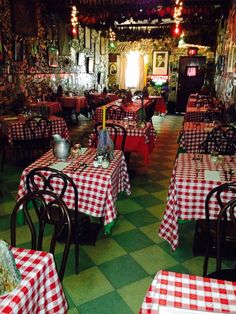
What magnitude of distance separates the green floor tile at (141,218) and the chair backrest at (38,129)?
2390 mm

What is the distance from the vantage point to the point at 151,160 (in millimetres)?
6305

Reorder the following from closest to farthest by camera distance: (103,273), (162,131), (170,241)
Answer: (103,273), (170,241), (162,131)

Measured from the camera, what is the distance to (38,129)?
18.3 feet

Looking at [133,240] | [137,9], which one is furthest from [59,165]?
[137,9]

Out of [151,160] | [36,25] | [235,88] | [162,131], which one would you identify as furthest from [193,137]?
[36,25]

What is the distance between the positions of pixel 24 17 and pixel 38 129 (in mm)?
4100

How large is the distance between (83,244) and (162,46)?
12.0m

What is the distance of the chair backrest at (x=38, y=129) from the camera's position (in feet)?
17.7

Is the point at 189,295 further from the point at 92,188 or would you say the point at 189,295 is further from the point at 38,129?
the point at 38,129

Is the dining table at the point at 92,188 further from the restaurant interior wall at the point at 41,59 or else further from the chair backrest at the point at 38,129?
the restaurant interior wall at the point at 41,59

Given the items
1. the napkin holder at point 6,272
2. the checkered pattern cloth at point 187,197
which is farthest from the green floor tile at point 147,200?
the napkin holder at point 6,272

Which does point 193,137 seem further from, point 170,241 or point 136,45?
point 136,45

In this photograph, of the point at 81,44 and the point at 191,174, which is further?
the point at 81,44

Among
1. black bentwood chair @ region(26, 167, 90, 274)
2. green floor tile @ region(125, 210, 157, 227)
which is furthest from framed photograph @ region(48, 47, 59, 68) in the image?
black bentwood chair @ region(26, 167, 90, 274)
